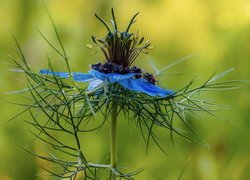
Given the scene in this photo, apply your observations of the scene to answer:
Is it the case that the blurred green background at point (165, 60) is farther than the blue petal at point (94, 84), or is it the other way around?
the blurred green background at point (165, 60)

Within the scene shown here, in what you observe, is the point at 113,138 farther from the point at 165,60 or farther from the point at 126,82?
the point at 165,60

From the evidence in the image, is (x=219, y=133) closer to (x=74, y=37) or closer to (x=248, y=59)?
(x=248, y=59)

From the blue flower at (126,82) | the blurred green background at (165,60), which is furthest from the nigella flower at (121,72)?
the blurred green background at (165,60)

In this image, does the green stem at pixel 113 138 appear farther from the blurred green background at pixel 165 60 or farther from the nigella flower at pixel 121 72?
the blurred green background at pixel 165 60

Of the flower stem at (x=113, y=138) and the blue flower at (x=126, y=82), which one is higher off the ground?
the blue flower at (x=126, y=82)

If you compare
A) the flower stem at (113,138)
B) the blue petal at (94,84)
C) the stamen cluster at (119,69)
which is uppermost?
the stamen cluster at (119,69)

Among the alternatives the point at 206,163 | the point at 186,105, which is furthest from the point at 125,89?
the point at 206,163
